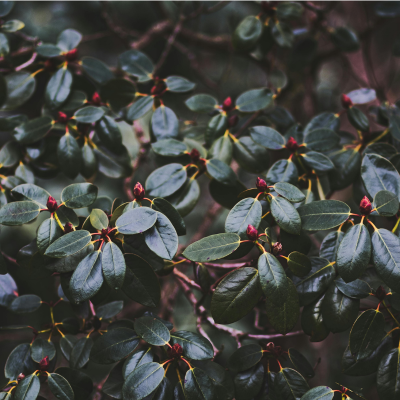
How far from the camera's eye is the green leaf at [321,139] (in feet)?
2.89

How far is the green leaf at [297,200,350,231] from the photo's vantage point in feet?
2.22

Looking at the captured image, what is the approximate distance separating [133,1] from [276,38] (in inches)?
49.0

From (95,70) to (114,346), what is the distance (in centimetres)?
74

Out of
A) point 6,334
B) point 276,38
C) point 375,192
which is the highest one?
point 276,38

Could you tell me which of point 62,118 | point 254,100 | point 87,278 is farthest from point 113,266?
point 254,100

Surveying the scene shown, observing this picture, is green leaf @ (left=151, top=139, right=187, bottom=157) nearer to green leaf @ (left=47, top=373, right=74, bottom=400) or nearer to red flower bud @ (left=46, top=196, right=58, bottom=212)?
red flower bud @ (left=46, top=196, right=58, bottom=212)

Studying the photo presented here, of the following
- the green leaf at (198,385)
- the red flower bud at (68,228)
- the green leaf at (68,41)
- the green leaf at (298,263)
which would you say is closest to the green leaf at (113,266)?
the red flower bud at (68,228)

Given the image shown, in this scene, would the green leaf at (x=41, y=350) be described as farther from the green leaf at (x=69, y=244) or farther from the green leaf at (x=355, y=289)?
the green leaf at (x=355, y=289)

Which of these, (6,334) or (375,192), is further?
(6,334)

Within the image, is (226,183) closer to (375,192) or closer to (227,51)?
(375,192)

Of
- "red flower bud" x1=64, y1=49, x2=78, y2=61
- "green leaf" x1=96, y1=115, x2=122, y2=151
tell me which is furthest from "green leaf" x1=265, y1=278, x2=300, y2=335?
"red flower bud" x1=64, y1=49, x2=78, y2=61

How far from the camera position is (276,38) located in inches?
41.8

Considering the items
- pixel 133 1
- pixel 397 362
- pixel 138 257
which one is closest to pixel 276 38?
pixel 138 257

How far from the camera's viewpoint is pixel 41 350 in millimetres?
723
